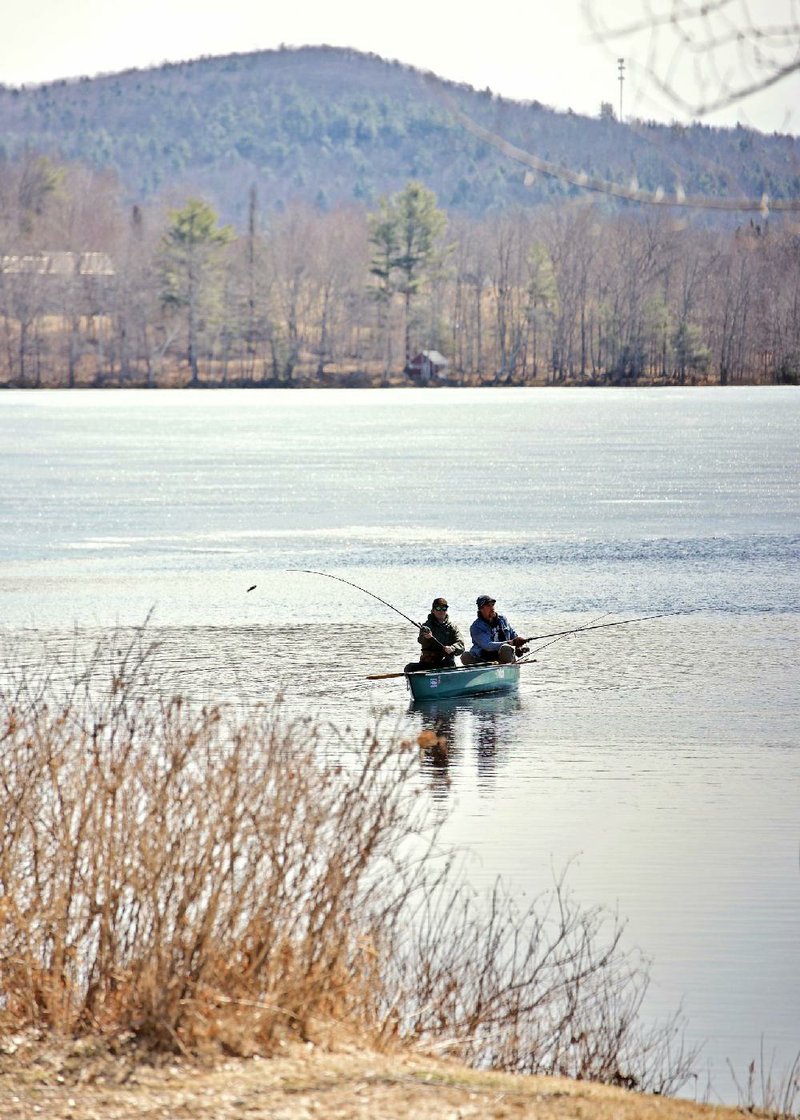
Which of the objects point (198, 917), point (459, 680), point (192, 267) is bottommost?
point (459, 680)

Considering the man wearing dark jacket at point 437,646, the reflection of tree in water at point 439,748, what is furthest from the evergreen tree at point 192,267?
the reflection of tree in water at point 439,748

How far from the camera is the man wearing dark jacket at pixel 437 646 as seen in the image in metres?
21.2

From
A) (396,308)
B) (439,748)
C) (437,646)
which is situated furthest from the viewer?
(396,308)

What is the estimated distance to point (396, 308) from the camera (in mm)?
136375

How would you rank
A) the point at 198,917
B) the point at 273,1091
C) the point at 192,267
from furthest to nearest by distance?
the point at 192,267, the point at 198,917, the point at 273,1091

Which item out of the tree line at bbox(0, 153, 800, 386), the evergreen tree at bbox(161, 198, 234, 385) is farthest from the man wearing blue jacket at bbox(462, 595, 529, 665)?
the evergreen tree at bbox(161, 198, 234, 385)

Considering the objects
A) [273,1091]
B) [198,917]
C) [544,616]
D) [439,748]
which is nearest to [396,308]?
[544,616]

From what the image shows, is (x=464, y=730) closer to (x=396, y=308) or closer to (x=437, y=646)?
(x=437, y=646)

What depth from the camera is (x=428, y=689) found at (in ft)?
70.7

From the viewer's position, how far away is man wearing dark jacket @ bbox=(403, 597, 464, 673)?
2123 cm

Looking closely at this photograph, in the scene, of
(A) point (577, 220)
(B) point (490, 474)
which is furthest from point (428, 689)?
(A) point (577, 220)

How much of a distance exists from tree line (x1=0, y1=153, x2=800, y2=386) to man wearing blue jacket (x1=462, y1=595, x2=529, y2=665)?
98581 mm

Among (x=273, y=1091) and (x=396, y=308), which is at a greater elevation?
(x=396, y=308)

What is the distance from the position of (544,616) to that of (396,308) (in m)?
110
